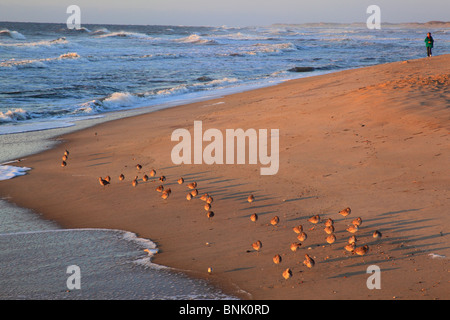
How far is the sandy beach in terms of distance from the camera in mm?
4766

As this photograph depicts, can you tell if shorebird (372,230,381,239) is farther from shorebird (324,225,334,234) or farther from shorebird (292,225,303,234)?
shorebird (292,225,303,234)

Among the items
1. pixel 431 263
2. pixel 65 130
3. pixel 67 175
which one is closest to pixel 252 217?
pixel 431 263

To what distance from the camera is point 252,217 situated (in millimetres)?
6012

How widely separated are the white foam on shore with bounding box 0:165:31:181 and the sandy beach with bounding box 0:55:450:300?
257 mm

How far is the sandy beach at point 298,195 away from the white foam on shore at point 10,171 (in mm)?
257

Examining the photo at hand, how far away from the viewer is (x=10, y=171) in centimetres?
918

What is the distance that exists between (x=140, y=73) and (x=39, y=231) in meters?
23.1

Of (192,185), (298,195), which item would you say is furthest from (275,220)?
(192,185)

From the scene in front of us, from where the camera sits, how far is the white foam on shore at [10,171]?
29.0 ft

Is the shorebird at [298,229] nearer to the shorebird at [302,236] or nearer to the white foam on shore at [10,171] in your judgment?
the shorebird at [302,236]

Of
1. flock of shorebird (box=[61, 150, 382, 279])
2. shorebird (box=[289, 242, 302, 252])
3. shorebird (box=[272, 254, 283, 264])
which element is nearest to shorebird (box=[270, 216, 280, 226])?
flock of shorebird (box=[61, 150, 382, 279])

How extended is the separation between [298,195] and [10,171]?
211 inches

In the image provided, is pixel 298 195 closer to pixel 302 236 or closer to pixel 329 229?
pixel 329 229
